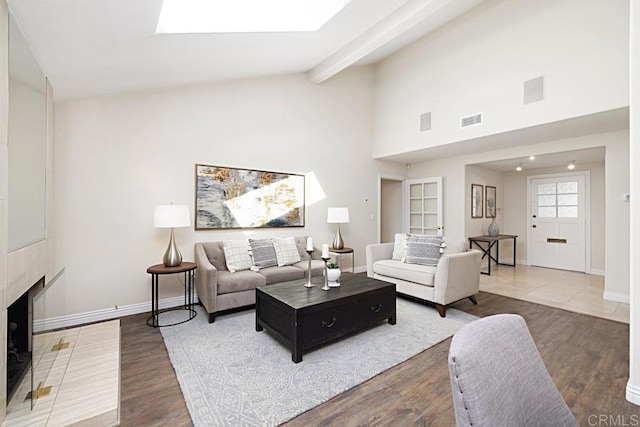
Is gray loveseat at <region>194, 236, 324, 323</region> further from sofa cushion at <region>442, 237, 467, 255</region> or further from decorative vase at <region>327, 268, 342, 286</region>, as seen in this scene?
sofa cushion at <region>442, 237, 467, 255</region>

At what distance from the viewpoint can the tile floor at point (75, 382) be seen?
1.70 metres

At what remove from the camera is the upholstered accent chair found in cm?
71

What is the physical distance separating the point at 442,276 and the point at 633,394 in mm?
1615

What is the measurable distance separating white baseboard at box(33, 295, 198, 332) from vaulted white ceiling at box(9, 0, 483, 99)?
2.15 metres

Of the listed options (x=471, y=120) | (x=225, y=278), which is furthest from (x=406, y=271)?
(x=471, y=120)

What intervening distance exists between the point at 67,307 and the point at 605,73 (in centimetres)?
632

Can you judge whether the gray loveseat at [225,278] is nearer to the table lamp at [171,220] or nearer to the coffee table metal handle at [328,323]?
the table lamp at [171,220]

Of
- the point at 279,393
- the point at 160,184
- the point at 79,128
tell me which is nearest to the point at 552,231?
the point at 279,393

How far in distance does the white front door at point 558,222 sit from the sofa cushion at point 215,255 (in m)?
6.49

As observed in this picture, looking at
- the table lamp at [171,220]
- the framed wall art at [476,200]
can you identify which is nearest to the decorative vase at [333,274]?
the table lamp at [171,220]

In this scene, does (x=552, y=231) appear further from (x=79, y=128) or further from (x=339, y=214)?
(x=79, y=128)

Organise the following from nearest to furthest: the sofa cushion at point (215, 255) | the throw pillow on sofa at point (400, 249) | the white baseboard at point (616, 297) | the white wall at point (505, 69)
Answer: the white wall at point (505, 69), the sofa cushion at point (215, 255), the white baseboard at point (616, 297), the throw pillow on sofa at point (400, 249)

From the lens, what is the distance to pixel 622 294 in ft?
12.7

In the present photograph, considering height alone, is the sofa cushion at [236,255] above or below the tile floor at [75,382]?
above
